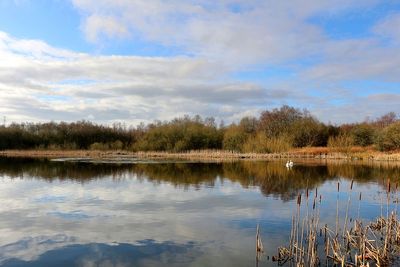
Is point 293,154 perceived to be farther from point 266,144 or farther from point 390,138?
point 390,138

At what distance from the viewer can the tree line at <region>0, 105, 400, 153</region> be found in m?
47.2

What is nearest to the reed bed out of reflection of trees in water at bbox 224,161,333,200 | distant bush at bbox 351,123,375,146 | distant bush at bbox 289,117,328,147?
reflection of trees in water at bbox 224,161,333,200

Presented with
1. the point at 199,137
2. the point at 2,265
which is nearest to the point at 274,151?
the point at 199,137

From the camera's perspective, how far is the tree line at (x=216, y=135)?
47.2 meters

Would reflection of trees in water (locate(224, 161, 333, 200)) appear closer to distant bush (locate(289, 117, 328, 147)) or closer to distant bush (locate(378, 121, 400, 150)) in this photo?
distant bush (locate(378, 121, 400, 150))

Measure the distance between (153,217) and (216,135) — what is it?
42.0 m

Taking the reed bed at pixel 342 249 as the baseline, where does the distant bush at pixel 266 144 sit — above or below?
above

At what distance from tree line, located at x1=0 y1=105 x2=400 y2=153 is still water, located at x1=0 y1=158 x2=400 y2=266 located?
25.4m

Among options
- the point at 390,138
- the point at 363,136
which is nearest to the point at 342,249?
the point at 390,138

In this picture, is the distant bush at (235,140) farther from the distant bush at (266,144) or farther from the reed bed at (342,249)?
the reed bed at (342,249)

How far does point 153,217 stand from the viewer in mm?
12023

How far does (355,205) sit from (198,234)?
21.0 feet

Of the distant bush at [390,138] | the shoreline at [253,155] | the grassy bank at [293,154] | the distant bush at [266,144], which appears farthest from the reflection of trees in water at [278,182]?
the distant bush at [390,138]

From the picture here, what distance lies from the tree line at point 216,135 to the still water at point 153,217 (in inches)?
998
